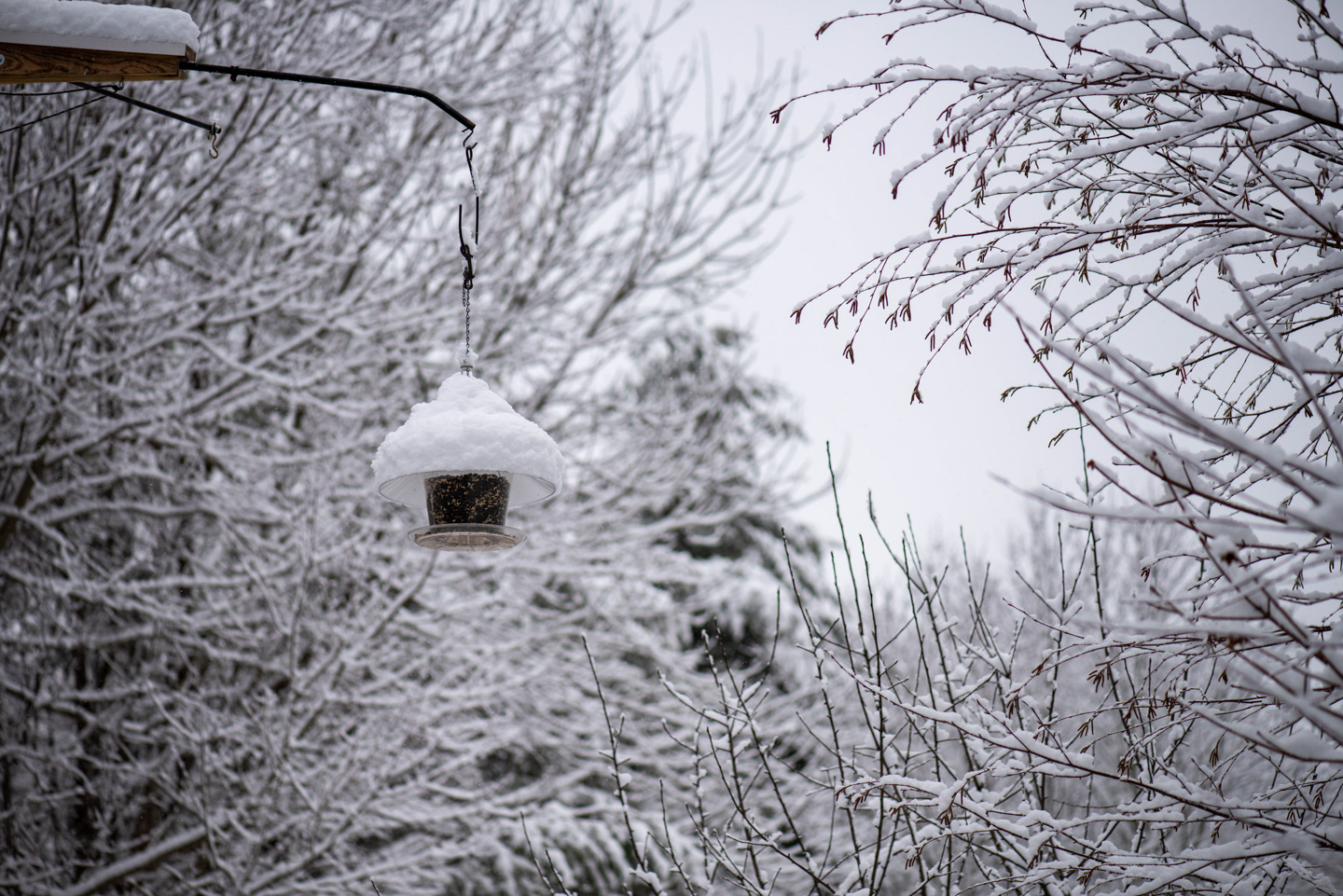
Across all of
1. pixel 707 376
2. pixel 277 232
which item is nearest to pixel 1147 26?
pixel 277 232

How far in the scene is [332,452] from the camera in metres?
6.20

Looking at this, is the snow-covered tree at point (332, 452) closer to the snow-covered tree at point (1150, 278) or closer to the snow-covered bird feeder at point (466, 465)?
the snow-covered bird feeder at point (466, 465)

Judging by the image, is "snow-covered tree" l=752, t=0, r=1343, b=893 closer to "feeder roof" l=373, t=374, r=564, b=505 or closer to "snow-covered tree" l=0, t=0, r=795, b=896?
"feeder roof" l=373, t=374, r=564, b=505

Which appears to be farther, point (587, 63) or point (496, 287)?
point (587, 63)

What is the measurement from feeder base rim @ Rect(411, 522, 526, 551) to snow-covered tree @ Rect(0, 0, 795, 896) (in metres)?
2.82

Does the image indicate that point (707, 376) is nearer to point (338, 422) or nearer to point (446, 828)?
point (338, 422)

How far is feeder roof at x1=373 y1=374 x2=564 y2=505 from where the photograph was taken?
9.06 ft

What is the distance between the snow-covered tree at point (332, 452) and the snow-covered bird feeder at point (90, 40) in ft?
11.1

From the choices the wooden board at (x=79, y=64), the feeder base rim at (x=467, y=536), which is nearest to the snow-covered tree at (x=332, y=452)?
the feeder base rim at (x=467, y=536)

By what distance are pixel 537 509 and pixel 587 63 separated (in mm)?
3870

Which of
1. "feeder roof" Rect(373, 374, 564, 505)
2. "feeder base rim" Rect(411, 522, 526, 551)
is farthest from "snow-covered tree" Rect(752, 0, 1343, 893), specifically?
"feeder base rim" Rect(411, 522, 526, 551)

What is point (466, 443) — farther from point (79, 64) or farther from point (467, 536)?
point (79, 64)

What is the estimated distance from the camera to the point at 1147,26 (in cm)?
209

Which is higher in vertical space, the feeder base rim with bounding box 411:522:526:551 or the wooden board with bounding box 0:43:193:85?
the wooden board with bounding box 0:43:193:85
